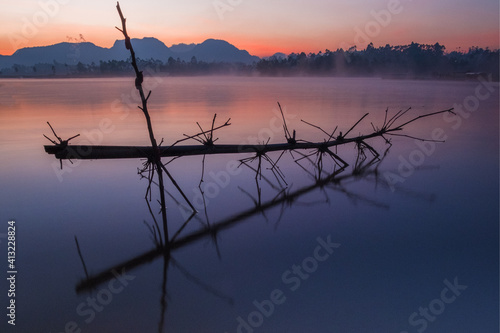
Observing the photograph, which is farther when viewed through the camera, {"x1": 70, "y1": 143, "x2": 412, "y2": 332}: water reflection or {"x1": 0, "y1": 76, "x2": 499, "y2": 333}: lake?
{"x1": 70, "y1": 143, "x2": 412, "y2": 332}: water reflection

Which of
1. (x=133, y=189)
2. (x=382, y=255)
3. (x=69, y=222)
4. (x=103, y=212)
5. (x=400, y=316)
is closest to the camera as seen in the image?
(x=400, y=316)

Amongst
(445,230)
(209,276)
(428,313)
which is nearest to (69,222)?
(209,276)

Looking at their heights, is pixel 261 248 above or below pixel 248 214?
below

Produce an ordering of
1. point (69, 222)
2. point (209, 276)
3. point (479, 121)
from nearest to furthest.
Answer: point (209, 276) < point (69, 222) < point (479, 121)

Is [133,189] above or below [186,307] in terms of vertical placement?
above

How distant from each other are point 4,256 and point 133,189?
280 centimetres

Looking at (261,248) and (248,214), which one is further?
(248,214)

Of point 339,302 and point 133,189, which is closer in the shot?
point 339,302

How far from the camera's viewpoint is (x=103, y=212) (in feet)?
19.9

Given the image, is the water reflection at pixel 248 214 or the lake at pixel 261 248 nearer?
the lake at pixel 261 248

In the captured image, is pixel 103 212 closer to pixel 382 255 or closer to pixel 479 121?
pixel 382 255

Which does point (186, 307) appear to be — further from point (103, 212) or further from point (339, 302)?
point (103, 212)

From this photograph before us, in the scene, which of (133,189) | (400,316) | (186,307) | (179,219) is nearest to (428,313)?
(400,316)

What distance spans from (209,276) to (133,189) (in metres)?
3.58
